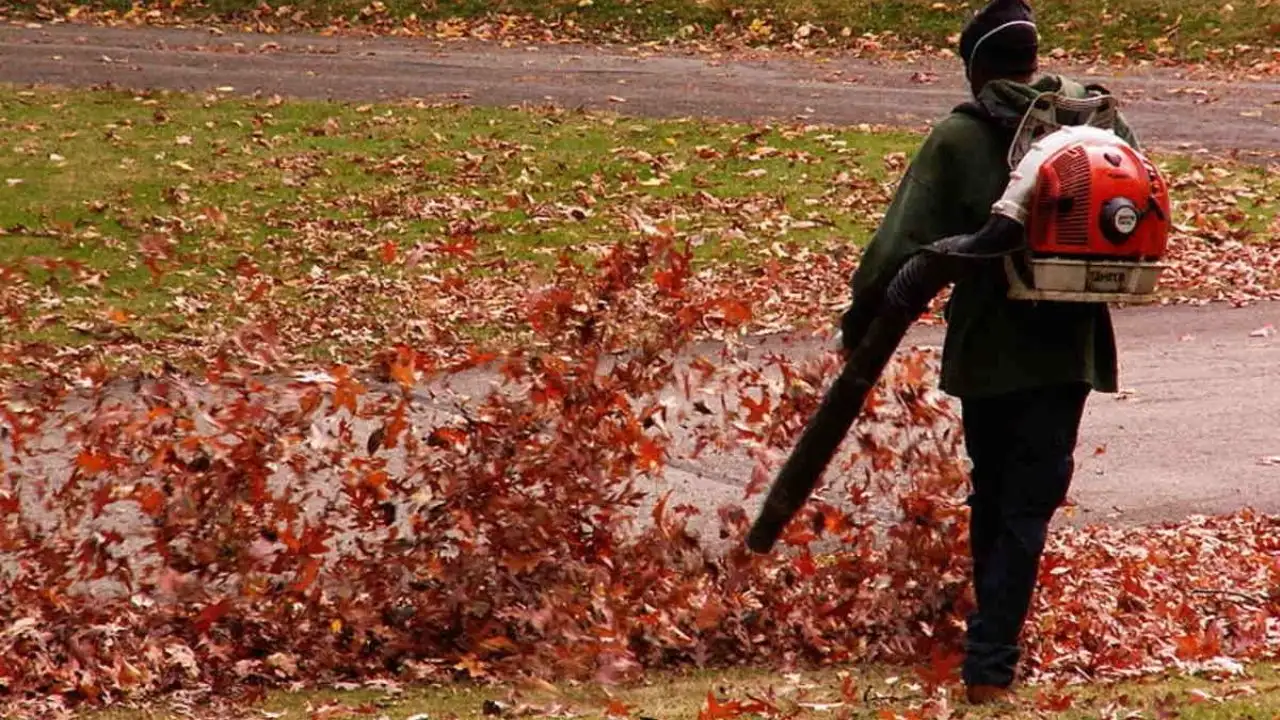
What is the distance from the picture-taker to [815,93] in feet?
64.7

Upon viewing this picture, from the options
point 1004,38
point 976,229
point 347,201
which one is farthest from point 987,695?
point 347,201

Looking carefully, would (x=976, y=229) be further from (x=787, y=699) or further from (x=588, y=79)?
(x=588, y=79)

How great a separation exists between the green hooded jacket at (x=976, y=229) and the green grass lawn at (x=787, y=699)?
2.99 ft

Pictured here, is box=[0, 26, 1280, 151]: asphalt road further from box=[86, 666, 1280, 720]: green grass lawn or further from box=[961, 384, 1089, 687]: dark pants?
box=[961, 384, 1089, 687]: dark pants

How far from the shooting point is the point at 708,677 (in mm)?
6719

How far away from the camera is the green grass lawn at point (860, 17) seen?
22.1 m

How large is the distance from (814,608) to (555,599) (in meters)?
0.91

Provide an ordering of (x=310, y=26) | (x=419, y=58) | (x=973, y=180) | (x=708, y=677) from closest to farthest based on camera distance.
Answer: (x=973, y=180) < (x=708, y=677) < (x=419, y=58) < (x=310, y=26)

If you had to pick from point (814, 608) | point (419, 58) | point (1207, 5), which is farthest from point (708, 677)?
point (1207, 5)

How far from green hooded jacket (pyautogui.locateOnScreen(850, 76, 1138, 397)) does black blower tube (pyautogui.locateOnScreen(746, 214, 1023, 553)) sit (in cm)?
9

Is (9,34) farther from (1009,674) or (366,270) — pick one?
(1009,674)

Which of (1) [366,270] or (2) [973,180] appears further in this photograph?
(1) [366,270]

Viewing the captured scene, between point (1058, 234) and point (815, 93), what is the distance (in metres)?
14.7

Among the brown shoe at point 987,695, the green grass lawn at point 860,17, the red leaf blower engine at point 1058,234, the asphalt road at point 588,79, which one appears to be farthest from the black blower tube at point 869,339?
the green grass lawn at point 860,17
